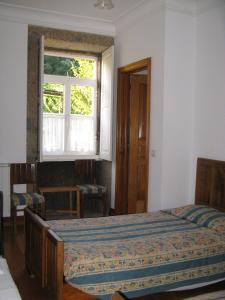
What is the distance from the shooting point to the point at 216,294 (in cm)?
188

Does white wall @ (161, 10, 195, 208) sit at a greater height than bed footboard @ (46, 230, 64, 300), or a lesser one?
greater

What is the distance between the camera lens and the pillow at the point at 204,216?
2975mm

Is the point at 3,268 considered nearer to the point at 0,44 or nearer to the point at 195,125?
the point at 195,125

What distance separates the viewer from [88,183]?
5.28 meters

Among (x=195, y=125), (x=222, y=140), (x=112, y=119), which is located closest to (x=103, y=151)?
(x=112, y=119)

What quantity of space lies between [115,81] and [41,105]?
1133 millimetres

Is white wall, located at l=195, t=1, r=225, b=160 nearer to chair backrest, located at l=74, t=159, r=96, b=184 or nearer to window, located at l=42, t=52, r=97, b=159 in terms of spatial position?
chair backrest, located at l=74, t=159, r=96, b=184

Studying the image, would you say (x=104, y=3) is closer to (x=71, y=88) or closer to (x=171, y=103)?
(x=171, y=103)

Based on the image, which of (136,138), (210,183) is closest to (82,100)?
(136,138)

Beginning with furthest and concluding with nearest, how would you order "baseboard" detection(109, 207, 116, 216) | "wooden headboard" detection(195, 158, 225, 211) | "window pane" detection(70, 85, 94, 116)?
"window pane" detection(70, 85, 94, 116) < "baseboard" detection(109, 207, 116, 216) < "wooden headboard" detection(195, 158, 225, 211)

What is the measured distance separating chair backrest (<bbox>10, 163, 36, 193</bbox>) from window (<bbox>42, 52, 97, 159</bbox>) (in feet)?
1.85

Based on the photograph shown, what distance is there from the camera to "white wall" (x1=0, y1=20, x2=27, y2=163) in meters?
4.38

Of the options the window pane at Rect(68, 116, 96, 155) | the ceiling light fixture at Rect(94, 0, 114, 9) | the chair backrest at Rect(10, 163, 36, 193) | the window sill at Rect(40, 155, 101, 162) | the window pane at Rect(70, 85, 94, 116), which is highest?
the ceiling light fixture at Rect(94, 0, 114, 9)

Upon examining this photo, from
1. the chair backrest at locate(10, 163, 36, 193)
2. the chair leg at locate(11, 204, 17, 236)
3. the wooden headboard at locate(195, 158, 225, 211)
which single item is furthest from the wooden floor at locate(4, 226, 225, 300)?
the chair backrest at locate(10, 163, 36, 193)
